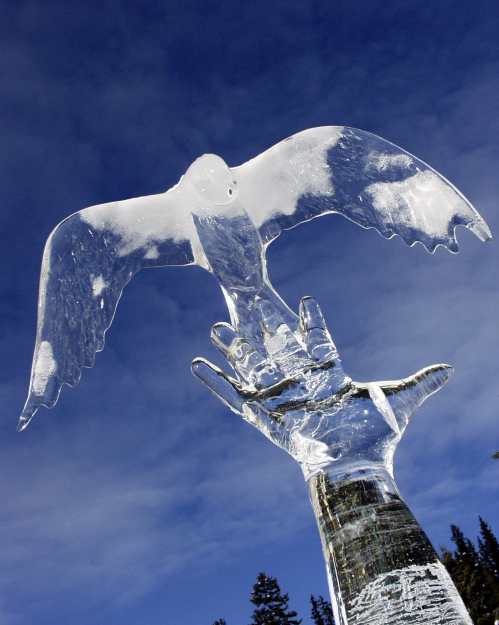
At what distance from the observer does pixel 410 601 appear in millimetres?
2297

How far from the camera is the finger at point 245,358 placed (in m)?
3.01

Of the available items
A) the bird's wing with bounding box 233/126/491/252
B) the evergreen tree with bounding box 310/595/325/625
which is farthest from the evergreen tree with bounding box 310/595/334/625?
the bird's wing with bounding box 233/126/491/252

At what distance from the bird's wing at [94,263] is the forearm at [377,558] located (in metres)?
1.67

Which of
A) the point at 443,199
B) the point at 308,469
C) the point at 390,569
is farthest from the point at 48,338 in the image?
the point at 443,199

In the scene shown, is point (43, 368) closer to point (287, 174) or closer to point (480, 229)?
point (287, 174)

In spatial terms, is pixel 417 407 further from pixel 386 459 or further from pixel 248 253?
pixel 248 253

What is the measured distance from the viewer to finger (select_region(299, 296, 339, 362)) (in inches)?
119

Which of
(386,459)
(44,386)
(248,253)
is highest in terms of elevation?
(248,253)

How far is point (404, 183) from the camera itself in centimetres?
389

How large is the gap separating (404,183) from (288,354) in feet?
4.89

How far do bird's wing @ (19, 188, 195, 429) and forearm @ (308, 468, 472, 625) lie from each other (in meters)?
1.67

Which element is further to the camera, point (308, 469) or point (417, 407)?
point (417, 407)

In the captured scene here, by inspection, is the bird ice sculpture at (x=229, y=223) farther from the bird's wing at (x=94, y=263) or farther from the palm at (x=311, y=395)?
the palm at (x=311, y=395)

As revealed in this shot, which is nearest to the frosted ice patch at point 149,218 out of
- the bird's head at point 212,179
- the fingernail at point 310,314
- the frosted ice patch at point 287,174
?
the bird's head at point 212,179
